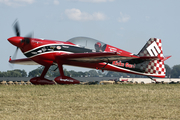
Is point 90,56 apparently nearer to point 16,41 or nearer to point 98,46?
point 98,46

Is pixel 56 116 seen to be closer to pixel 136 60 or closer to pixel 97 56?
pixel 97 56

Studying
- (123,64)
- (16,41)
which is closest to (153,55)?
(123,64)

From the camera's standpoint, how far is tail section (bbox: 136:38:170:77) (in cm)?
1806

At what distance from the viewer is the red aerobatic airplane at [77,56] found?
1434 centimetres

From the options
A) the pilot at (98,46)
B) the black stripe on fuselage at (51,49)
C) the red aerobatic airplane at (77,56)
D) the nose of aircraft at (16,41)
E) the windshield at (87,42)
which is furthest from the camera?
the pilot at (98,46)

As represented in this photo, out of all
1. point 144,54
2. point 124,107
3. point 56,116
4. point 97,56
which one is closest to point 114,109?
point 124,107

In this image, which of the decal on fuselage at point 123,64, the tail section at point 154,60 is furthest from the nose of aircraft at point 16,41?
the tail section at point 154,60

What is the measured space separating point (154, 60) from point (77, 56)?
662cm

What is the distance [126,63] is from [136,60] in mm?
845

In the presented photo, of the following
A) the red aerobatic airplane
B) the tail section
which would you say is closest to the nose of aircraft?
the red aerobatic airplane

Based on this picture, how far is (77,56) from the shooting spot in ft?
48.0

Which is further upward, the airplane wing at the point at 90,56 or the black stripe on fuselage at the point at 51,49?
the black stripe on fuselage at the point at 51,49

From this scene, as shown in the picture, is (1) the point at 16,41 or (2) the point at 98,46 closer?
(1) the point at 16,41

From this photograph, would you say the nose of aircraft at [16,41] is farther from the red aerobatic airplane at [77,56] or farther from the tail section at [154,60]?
the tail section at [154,60]
